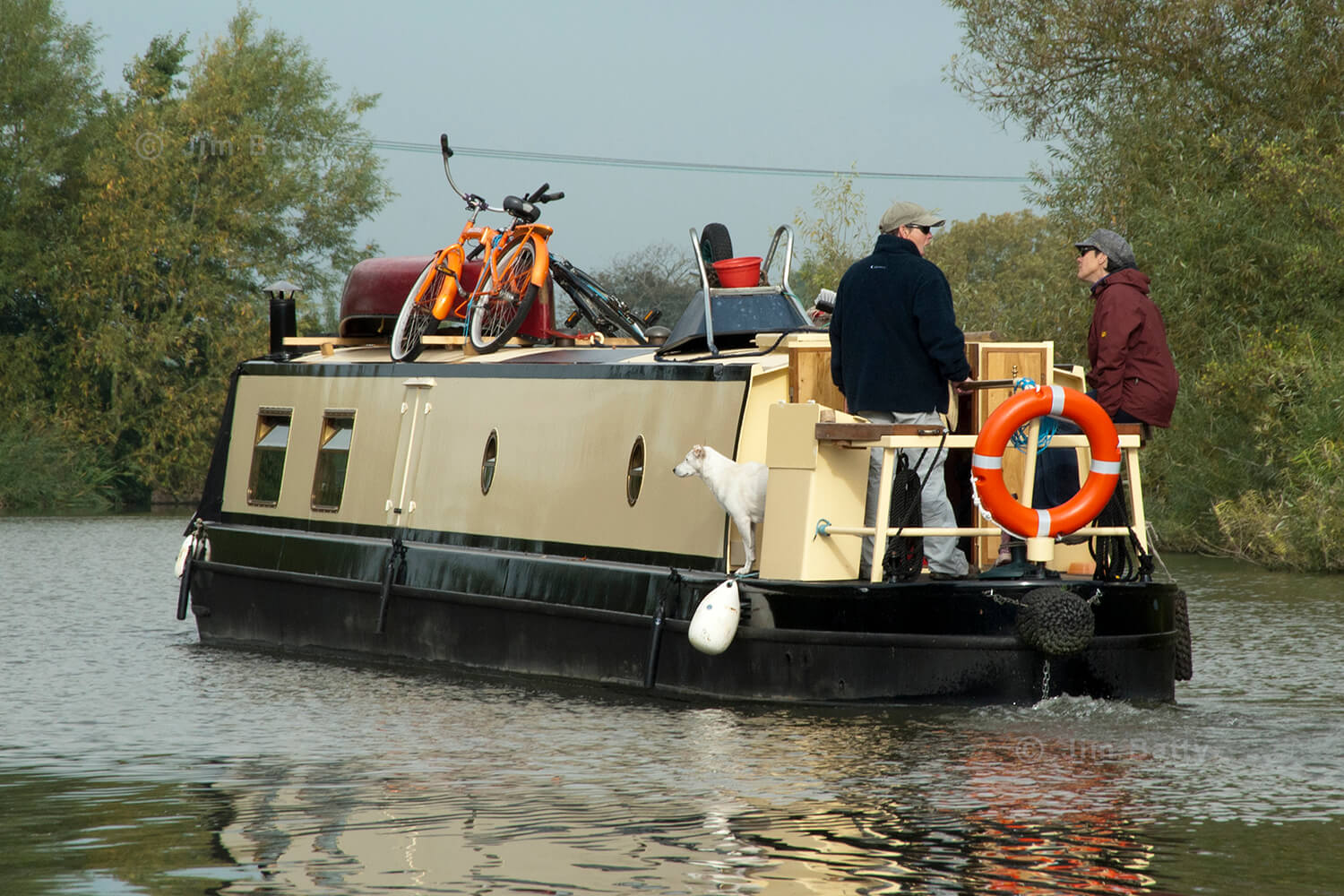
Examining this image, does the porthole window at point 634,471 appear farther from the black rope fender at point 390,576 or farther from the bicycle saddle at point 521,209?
the bicycle saddle at point 521,209

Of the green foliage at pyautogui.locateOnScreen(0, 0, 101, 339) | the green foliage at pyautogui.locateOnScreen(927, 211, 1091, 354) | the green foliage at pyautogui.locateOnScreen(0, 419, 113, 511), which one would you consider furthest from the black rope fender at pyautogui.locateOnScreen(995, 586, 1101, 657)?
the green foliage at pyautogui.locateOnScreen(0, 0, 101, 339)

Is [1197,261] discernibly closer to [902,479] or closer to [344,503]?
[344,503]

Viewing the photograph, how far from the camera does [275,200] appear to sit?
4666 cm

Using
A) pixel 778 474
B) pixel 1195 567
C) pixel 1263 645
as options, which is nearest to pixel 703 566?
pixel 778 474

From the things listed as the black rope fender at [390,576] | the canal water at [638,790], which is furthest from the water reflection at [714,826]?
the black rope fender at [390,576]

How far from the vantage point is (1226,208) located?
21312 mm

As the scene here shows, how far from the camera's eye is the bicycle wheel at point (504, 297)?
1203cm

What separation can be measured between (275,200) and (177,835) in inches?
1636

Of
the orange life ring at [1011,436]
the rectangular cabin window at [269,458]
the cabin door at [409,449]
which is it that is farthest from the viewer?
the rectangular cabin window at [269,458]

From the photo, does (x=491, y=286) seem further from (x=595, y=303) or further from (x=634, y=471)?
(x=634, y=471)

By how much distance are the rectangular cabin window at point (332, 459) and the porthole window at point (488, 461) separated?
4.58 ft

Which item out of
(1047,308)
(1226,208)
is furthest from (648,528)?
(1047,308)

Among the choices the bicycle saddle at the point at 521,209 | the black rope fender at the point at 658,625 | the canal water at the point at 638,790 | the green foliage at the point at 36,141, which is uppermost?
the green foliage at the point at 36,141

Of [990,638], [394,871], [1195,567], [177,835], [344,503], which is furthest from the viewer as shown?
[1195,567]
